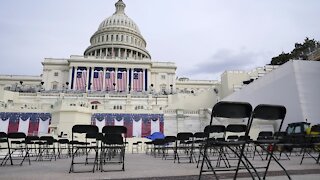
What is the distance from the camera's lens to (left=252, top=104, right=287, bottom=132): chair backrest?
3.11 meters

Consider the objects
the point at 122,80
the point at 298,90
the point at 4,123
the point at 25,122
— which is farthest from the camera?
the point at 122,80

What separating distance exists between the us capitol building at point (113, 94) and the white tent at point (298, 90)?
1439 centimetres

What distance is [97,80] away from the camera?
2290 inches

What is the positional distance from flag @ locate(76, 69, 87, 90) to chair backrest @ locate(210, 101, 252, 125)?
2165 inches

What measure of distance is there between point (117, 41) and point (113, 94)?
1287 inches

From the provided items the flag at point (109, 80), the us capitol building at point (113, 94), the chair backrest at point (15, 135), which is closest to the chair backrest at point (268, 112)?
the chair backrest at point (15, 135)

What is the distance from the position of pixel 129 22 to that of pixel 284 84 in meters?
73.2

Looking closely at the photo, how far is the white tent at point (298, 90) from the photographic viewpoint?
16.5m

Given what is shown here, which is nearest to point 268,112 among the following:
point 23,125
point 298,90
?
point 298,90

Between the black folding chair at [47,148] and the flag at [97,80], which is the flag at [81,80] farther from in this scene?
the black folding chair at [47,148]

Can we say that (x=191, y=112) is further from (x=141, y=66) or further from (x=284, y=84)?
(x=141, y=66)

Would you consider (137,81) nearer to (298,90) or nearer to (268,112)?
(298,90)

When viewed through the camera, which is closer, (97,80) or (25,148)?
(25,148)

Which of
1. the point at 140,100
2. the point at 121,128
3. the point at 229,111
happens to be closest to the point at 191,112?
the point at 140,100
